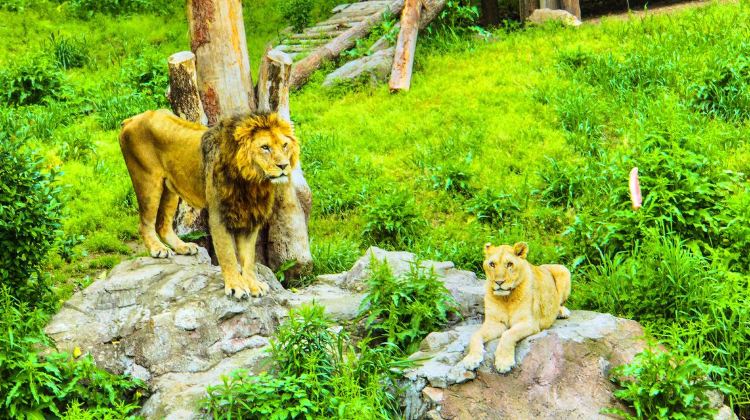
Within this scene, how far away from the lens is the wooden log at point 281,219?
823 cm

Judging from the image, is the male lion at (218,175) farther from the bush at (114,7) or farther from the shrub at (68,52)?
the bush at (114,7)

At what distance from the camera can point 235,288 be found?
6.47 meters

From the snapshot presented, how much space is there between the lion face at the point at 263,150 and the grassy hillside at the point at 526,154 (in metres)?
2.50

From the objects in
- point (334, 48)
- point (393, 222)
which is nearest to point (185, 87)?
point (393, 222)

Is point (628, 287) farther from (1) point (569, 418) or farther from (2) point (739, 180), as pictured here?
(2) point (739, 180)

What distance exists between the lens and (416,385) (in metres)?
5.81

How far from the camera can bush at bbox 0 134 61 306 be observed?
269 inches

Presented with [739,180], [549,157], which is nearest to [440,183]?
[549,157]

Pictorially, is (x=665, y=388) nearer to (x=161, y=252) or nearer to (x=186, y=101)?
(x=161, y=252)

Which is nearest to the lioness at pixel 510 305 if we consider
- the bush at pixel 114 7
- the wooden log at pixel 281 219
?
the wooden log at pixel 281 219

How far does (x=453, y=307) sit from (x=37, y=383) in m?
3.10

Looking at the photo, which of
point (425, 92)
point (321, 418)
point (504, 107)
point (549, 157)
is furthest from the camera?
point (425, 92)

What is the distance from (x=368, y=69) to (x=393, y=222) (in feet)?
15.1

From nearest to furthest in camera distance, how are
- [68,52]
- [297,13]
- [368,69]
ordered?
1. [368,69]
2. [68,52]
3. [297,13]
